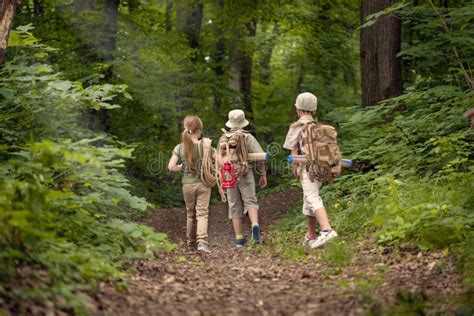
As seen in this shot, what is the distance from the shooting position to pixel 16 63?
941 centimetres

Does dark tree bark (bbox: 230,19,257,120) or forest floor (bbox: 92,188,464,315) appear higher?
dark tree bark (bbox: 230,19,257,120)

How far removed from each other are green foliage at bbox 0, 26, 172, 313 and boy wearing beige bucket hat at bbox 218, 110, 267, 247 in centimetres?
185

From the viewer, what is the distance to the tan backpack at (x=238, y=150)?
9891 millimetres

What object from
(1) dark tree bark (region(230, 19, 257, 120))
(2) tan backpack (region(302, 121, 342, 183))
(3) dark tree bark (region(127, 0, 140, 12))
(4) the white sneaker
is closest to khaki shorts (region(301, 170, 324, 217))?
(2) tan backpack (region(302, 121, 342, 183))

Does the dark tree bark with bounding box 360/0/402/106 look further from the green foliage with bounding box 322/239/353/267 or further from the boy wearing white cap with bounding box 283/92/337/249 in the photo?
the green foliage with bounding box 322/239/353/267

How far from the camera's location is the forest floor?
17.8 feet

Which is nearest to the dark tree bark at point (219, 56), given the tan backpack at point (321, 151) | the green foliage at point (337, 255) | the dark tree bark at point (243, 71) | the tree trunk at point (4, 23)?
the dark tree bark at point (243, 71)

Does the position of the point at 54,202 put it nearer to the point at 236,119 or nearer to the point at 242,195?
the point at 236,119

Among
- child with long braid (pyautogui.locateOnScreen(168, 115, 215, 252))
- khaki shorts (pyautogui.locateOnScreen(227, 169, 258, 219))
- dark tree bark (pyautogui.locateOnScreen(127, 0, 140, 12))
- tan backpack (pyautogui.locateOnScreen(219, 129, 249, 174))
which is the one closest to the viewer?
child with long braid (pyautogui.locateOnScreen(168, 115, 215, 252))

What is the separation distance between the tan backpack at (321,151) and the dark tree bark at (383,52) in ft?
14.8

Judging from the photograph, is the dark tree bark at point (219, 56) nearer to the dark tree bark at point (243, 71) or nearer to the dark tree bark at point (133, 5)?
the dark tree bark at point (243, 71)

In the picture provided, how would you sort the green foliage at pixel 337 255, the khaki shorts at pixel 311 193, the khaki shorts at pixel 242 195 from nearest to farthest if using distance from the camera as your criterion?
the green foliage at pixel 337 255 → the khaki shorts at pixel 311 193 → the khaki shorts at pixel 242 195

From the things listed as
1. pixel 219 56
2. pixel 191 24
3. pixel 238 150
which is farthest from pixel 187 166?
pixel 219 56

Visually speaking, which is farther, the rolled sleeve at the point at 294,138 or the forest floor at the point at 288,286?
the rolled sleeve at the point at 294,138
